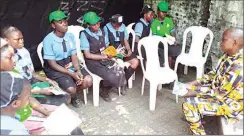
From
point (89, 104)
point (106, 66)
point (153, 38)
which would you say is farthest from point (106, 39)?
point (89, 104)

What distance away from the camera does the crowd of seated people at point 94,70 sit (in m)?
2.11

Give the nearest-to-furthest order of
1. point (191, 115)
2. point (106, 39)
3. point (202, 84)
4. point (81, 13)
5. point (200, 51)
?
point (191, 115) < point (202, 84) < point (106, 39) < point (200, 51) < point (81, 13)

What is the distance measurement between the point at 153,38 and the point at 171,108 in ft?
3.62

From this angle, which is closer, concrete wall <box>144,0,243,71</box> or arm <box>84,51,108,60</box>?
arm <box>84,51,108,60</box>

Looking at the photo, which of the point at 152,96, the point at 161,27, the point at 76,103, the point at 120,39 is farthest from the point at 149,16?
the point at 76,103

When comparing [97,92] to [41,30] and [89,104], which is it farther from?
[41,30]

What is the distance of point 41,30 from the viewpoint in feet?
16.7

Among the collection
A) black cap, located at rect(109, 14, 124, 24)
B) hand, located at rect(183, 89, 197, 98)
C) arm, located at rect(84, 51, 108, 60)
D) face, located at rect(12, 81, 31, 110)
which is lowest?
hand, located at rect(183, 89, 197, 98)

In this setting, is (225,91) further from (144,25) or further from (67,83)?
(144,25)

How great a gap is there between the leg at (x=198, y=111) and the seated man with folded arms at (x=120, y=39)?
62.8 inches

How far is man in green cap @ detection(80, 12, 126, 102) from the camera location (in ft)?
13.4

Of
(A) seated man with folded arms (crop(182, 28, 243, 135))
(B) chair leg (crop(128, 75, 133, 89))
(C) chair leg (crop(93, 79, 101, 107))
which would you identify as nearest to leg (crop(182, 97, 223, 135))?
(A) seated man with folded arms (crop(182, 28, 243, 135))

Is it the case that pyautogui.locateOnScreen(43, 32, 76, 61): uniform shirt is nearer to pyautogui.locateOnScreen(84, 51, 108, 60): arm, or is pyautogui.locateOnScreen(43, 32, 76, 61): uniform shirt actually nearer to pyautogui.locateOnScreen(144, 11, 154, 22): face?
pyautogui.locateOnScreen(84, 51, 108, 60): arm

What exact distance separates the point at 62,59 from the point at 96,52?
57cm
